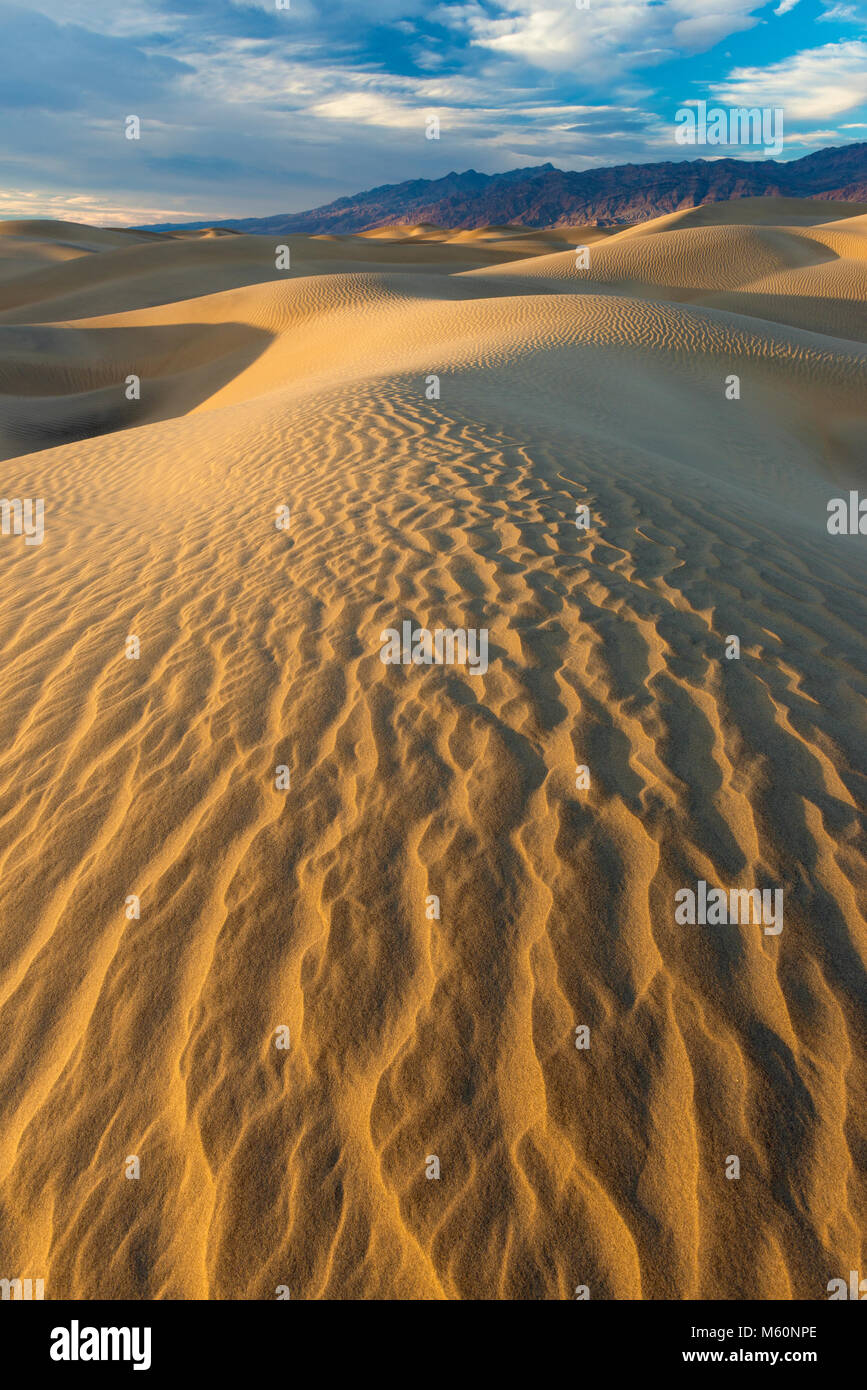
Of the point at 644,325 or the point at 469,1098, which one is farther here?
the point at 644,325

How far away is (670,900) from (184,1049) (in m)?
1.61

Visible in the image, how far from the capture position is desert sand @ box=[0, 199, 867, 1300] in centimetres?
198

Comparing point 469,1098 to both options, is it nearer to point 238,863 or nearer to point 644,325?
point 238,863

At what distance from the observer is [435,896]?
2660 mm

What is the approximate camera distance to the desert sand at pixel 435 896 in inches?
78.1

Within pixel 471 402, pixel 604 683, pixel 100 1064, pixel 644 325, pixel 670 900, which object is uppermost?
pixel 644 325

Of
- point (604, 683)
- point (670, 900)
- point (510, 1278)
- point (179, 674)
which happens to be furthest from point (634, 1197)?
point (179, 674)

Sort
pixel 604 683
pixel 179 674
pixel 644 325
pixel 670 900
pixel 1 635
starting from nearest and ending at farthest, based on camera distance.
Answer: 1. pixel 670 900
2. pixel 604 683
3. pixel 179 674
4. pixel 1 635
5. pixel 644 325

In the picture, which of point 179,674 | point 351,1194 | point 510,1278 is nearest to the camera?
point 510,1278

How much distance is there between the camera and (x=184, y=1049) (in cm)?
233

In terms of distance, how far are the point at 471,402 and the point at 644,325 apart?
9494 mm

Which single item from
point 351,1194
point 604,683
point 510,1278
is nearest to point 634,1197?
point 510,1278
